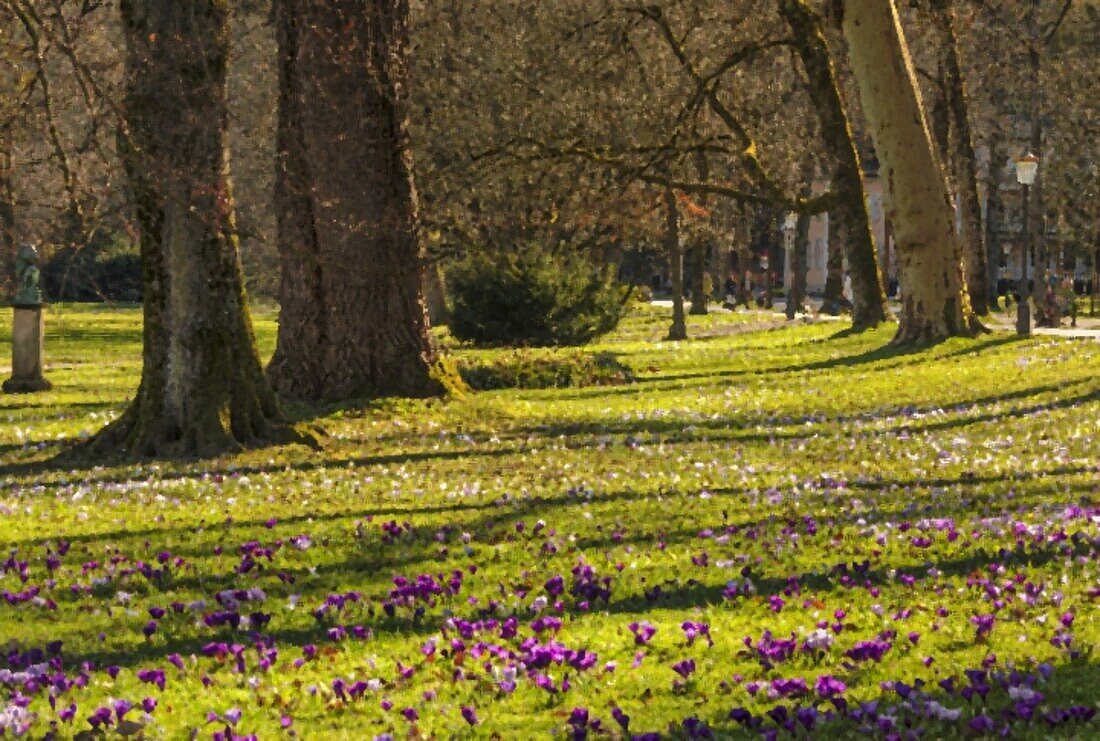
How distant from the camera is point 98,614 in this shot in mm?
9117

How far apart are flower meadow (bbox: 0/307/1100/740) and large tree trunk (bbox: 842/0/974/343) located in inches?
488

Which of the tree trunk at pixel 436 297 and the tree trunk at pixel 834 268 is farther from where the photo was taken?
the tree trunk at pixel 834 268

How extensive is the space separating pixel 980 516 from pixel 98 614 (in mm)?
6354

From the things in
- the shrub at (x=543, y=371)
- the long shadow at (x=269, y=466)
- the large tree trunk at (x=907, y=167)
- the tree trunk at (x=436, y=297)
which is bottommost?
the long shadow at (x=269, y=466)

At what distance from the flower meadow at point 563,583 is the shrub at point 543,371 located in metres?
8.27

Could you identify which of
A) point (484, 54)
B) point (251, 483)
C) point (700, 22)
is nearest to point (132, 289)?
point (484, 54)

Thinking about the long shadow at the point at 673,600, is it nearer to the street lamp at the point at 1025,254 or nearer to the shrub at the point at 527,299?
the street lamp at the point at 1025,254

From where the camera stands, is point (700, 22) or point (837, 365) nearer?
point (837, 365)

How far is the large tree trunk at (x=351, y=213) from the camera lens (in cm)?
2162

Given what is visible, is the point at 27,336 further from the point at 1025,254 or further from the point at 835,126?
the point at 1025,254

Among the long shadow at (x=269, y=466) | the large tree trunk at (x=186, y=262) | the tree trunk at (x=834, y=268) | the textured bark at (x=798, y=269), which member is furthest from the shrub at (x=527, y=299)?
the large tree trunk at (x=186, y=262)

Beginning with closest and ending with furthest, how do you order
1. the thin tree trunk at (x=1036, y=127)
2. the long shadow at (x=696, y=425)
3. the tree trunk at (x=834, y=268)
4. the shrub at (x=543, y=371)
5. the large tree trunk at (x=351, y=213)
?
the long shadow at (x=696, y=425) < the large tree trunk at (x=351, y=213) < the shrub at (x=543, y=371) < the thin tree trunk at (x=1036, y=127) < the tree trunk at (x=834, y=268)

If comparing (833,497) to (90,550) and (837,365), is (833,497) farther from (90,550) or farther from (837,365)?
(837,365)

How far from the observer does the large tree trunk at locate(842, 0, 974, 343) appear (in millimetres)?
32031
